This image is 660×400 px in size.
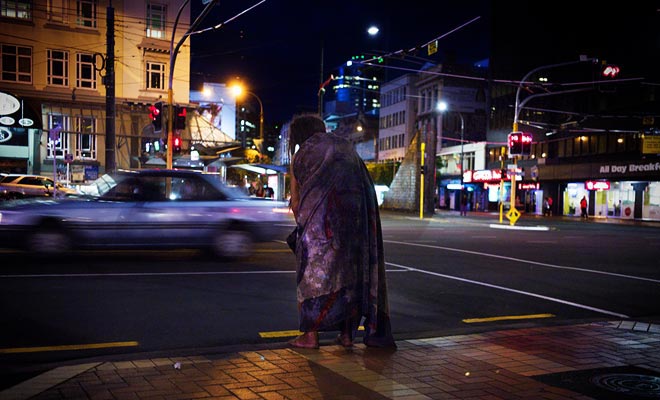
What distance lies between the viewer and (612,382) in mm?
4508

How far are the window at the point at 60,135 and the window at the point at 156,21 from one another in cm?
740

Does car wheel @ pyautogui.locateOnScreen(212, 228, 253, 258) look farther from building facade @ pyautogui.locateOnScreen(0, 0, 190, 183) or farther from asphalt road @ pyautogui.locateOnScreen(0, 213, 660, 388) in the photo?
building facade @ pyautogui.locateOnScreen(0, 0, 190, 183)

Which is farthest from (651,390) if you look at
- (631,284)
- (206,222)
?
(206,222)

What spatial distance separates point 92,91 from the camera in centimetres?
3741

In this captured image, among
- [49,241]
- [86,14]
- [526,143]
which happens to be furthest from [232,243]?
[86,14]

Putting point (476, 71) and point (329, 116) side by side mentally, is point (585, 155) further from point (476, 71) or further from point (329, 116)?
point (329, 116)

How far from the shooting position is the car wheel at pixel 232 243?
1180 cm

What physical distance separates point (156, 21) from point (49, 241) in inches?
1215

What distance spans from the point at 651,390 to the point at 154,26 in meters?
38.6

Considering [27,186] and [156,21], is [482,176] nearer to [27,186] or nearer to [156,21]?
[156,21]

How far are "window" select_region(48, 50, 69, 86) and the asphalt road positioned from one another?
27.8 metres

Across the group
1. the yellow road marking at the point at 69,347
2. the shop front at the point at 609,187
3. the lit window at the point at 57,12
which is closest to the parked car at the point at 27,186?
the lit window at the point at 57,12

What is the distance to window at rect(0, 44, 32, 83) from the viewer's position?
35.5 meters

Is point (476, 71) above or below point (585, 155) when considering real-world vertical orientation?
above
